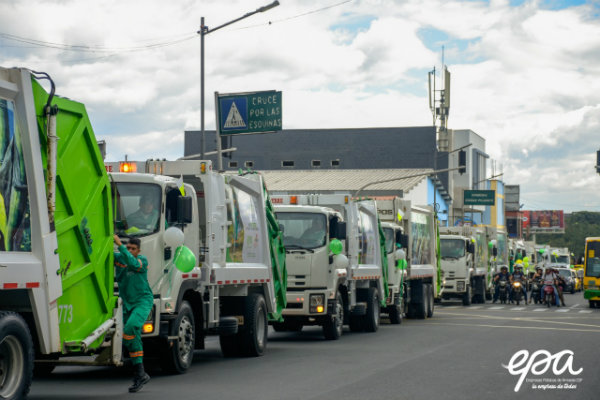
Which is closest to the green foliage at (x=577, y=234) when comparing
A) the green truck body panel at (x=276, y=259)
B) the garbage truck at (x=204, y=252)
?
the green truck body panel at (x=276, y=259)

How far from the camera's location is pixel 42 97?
29.7ft

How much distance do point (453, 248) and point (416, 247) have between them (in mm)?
9805

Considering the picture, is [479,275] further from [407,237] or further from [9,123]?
[9,123]

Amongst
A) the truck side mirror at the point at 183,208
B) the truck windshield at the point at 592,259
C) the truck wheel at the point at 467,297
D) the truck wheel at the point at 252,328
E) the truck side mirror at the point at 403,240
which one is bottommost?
the truck wheel at the point at 467,297

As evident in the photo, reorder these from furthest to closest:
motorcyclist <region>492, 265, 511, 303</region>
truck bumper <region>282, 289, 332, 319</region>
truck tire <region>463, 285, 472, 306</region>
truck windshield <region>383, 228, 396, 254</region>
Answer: motorcyclist <region>492, 265, 511, 303</region> < truck tire <region>463, 285, 472, 306</region> < truck windshield <region>383, 228, 396, 254</region> < truck bumper <region>282, 289, 332, 319</region>

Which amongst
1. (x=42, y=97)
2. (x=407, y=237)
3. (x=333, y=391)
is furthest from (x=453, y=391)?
(x=407, y=237)

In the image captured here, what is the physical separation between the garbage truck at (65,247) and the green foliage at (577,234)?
147986 mm

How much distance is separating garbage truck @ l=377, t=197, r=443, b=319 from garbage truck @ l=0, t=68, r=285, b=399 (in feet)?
44.3

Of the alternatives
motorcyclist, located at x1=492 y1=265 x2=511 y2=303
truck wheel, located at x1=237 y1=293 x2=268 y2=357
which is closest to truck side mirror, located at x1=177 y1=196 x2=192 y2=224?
truck wheel, located at x1=237 y1=293 x2=268 y2=357

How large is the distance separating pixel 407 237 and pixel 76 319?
1672 centimetres

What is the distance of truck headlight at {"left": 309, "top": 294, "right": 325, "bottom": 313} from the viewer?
741 inches
